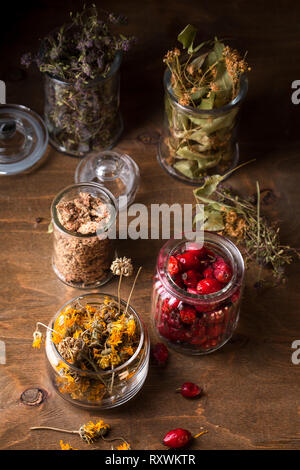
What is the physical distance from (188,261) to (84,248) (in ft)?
0.69

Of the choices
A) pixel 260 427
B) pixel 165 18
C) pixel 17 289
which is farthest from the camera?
pixel 165 18

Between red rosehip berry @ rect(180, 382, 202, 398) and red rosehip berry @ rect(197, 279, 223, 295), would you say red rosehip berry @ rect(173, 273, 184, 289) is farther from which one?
red rosehip berry @ rect(180, 382, 202, 398)

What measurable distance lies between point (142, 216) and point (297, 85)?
0.54 m

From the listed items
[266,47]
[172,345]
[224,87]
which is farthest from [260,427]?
[266,47]

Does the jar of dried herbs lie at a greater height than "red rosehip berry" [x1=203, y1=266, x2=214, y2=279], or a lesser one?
greater

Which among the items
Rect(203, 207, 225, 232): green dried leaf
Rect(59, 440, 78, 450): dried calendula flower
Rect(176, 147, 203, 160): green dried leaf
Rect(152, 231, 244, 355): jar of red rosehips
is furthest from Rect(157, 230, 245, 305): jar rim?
Rect(59, 440, 78, 450): dried calendula flower

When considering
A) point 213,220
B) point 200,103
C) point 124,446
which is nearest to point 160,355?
point 124,446

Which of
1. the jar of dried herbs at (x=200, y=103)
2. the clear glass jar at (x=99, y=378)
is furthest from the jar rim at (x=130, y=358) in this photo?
the jar of dried herbs at (x=200, y=103)

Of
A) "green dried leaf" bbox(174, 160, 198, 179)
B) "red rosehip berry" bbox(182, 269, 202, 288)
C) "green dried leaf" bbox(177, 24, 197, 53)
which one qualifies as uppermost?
"green dried leaf" bbox(177, 24, 197, 53)

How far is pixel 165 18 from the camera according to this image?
69.9 inches

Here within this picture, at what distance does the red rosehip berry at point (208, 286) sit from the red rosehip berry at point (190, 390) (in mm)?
188

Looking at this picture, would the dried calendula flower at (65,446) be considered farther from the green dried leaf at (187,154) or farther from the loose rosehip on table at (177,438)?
the green dried leaf at (187,154)

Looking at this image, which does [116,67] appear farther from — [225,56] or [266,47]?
[266,47]

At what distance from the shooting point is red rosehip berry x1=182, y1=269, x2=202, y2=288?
1.33 m
